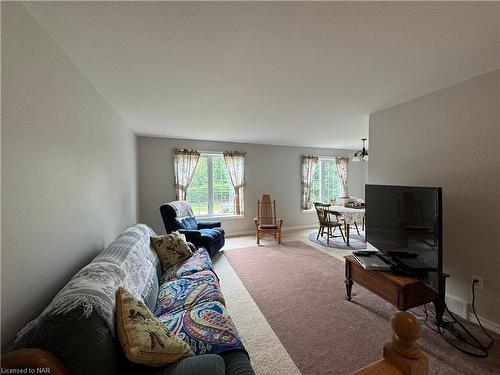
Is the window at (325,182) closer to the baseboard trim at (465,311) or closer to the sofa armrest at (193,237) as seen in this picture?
the sofa armrest at (193,237)

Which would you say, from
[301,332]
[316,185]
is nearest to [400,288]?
[301,332]

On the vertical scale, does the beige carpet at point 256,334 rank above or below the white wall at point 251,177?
below

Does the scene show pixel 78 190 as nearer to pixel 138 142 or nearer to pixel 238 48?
pixel 238 48

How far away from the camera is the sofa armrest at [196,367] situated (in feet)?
2.94

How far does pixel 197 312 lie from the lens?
1385 mm

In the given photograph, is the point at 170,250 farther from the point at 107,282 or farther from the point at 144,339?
the point at 144,339

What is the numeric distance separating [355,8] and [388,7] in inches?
6.9

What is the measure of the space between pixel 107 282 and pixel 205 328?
625mm

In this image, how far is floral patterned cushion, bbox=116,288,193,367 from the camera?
0.89m

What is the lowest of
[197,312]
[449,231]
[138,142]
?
[197,312]

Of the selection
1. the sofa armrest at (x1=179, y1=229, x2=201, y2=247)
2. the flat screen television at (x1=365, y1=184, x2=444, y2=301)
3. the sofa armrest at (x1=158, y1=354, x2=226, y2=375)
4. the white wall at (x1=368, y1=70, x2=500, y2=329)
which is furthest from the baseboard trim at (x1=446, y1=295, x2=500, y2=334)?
the sofa armrest at (x1=179, y1=229, x2=201, y2=247)

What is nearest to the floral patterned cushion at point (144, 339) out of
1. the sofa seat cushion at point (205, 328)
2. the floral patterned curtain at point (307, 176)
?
the sofa seat cushion at point (205, 328)

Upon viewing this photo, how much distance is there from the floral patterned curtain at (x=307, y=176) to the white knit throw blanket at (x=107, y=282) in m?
4.46

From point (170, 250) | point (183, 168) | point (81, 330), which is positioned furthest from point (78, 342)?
point (183, 168)
